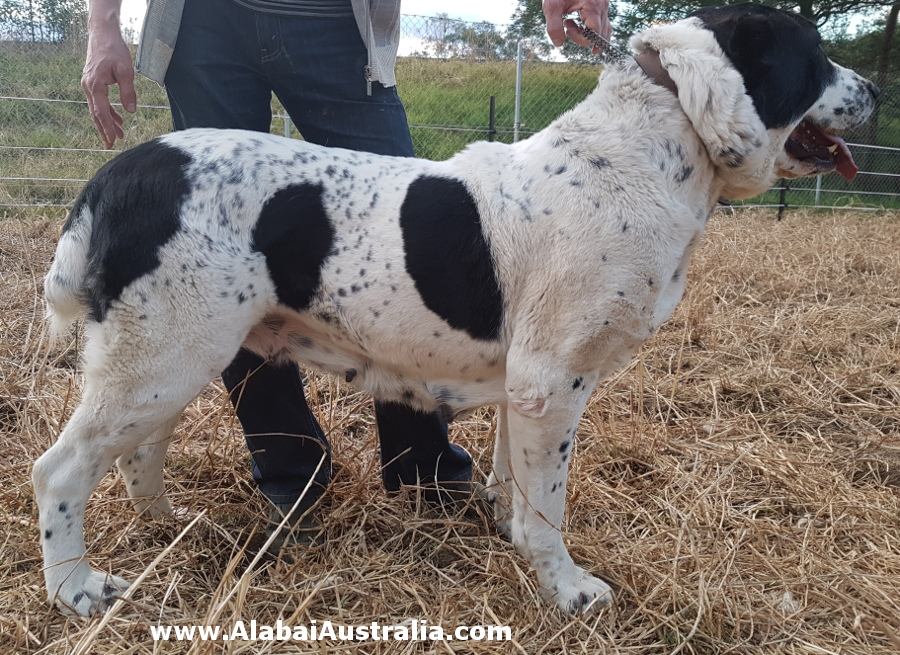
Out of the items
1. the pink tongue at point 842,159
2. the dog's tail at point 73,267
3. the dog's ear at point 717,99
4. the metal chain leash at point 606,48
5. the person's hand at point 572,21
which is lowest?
the dog's tail at point 73,267

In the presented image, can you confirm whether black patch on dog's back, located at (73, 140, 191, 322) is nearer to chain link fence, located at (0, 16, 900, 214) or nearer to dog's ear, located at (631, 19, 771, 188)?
dog's ear, located at (631, 19, 771, 188)

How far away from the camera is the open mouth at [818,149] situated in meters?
2.15

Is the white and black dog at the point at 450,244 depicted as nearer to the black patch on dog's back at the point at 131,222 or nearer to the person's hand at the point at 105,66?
the black patch on dog's back at the point at 131,222

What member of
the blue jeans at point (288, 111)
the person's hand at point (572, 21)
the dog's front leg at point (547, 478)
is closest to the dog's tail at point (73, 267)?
the blue jeans at point (288, 111)

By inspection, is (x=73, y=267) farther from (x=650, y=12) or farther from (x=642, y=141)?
(x=650, y=12)

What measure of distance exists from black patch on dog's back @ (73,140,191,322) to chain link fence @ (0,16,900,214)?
5577mm

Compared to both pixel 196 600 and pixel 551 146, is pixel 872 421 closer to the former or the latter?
pixel 551 146

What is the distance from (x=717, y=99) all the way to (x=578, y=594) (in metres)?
1.47

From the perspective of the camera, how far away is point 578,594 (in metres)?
2.18

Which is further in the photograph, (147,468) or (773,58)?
(147,468)

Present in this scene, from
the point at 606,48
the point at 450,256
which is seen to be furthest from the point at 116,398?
the point at 606,48

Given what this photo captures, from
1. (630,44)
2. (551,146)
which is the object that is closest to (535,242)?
(551,146)

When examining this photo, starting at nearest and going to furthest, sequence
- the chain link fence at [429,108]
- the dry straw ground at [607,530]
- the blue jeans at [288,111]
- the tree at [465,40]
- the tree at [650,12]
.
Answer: the dry straw ground at [607,530] < the blue jeans at [288,111] < the chain link fence at [429,108] < the tree at [465,40] < the tree at [650,12]

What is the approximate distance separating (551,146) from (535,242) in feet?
1.01
